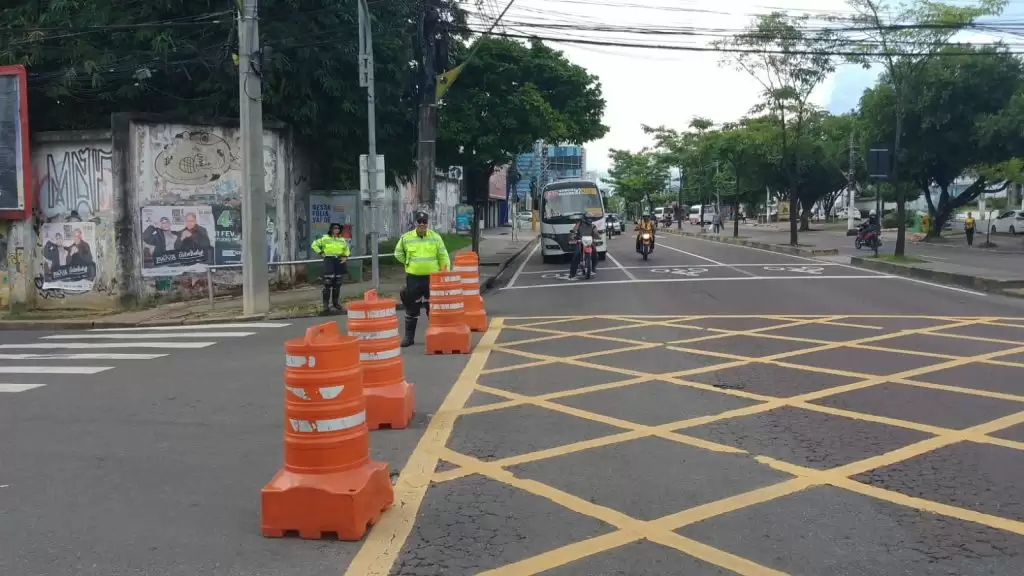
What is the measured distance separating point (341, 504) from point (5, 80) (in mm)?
16661

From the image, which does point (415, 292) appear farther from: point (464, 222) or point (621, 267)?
point (464, 222)

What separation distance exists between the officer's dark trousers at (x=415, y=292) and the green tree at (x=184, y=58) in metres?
8.41

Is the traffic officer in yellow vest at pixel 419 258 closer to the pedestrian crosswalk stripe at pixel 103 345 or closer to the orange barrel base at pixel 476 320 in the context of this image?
the orange barrel base at pixel 476 320

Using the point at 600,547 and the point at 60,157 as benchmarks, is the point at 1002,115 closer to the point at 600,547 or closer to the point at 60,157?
the point at 60,157

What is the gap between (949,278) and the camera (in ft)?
62.5

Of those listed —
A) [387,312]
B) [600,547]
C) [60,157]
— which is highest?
[60,157]

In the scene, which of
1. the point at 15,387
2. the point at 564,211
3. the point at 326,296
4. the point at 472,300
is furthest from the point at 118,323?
the point at 564,211

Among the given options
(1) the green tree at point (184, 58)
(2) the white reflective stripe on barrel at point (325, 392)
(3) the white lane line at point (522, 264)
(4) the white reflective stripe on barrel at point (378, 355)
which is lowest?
(3) the white lane line at point (522, 264)

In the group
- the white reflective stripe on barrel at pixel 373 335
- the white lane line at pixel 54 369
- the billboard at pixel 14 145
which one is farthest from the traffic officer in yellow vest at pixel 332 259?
the white reflective stripe on barrel at pixel 373 335

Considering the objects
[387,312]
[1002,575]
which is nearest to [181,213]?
[387,312]

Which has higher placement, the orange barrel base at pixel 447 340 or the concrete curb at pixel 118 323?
the orange barrel base at pixel 447 340

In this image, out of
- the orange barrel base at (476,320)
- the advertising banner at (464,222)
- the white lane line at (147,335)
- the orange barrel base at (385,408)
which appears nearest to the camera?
the orange barrel base at (385,408)

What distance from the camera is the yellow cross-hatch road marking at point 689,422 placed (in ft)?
14.6

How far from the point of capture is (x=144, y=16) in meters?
18.1
